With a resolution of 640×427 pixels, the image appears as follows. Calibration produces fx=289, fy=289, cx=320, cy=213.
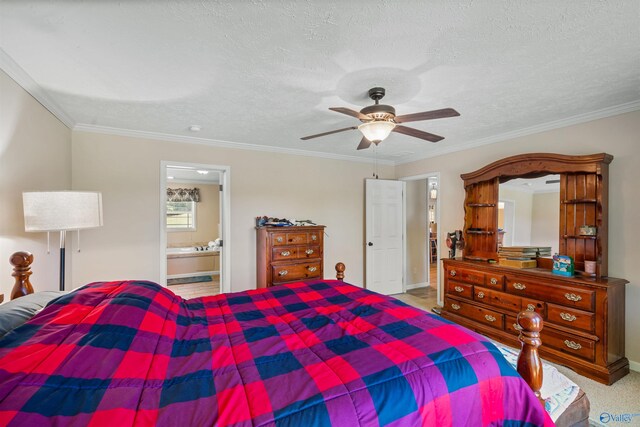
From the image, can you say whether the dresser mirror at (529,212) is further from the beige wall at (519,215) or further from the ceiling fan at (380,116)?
the ceiling fan at (380,116)

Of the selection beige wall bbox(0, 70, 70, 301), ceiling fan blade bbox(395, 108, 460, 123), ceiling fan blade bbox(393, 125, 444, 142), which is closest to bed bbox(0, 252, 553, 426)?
beige wall bbox(0, 70, 70, 301)

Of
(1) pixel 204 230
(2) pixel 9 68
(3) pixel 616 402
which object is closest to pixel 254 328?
(2) pixel 9 68

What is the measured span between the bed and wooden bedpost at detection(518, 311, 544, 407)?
11 centimetres

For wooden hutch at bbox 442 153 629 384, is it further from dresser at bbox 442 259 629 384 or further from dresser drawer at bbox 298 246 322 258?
dresser drawer at bbox 298 246 322 258

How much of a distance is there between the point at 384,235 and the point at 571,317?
8.98 feet

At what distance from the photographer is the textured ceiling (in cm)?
145

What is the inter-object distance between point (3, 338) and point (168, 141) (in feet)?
9.90

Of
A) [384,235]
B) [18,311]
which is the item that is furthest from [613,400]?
[18,311]

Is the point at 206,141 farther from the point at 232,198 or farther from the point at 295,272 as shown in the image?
the point at 295,272

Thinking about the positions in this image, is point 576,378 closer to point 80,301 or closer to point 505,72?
point 505,72

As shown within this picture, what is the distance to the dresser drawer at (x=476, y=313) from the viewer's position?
10.5ft

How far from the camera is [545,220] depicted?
3.21 meters

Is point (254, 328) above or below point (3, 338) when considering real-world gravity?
below

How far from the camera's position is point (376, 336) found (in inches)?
57.5
